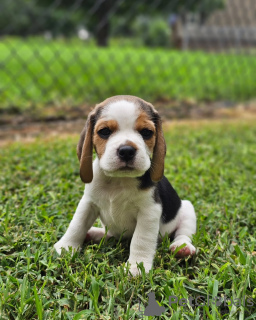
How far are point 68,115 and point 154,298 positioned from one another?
16.6ft

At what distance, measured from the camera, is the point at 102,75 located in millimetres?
8578

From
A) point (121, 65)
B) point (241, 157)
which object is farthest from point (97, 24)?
point (241, 157)

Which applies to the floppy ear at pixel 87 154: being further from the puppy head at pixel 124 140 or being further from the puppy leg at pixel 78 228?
the puppy leg at pixel 78 228

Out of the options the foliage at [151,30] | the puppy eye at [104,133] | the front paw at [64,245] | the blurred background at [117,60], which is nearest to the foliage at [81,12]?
the blurred background at [117,60]

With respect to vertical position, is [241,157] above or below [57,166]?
below

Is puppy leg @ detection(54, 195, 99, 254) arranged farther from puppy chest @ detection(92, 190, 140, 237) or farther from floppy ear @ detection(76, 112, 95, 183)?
floppy ear @ detection(76, 112, 95, 183)

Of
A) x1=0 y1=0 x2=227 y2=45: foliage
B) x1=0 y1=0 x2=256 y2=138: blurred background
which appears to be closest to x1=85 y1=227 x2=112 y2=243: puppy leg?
x1=0 y1=0 x2=256 y2=138: blurred background

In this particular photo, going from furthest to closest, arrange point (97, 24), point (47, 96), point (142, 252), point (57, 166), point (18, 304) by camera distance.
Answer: point (97, 24) < point (47, 96) < point (57, 166) < point (142, 252) < point (18, 304)

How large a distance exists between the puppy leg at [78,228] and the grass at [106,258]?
0.24ft

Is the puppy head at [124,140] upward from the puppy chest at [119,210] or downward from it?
upward

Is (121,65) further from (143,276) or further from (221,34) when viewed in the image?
(143,276)

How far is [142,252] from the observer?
2.29 metres

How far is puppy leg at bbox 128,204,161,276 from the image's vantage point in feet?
7.50

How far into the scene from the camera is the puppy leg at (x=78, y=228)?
2465mm
